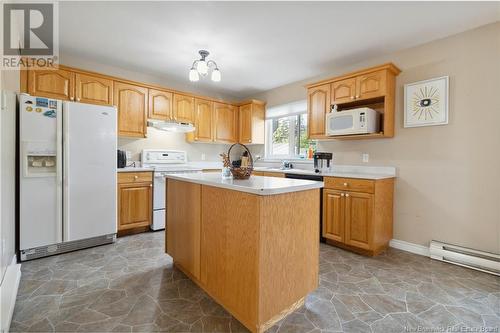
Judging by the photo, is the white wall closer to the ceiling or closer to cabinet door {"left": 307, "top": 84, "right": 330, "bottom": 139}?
the ceiling

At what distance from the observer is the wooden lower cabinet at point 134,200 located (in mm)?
3268

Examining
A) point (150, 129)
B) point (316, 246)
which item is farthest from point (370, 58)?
point (150, 129)

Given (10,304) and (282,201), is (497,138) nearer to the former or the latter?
(282,201)

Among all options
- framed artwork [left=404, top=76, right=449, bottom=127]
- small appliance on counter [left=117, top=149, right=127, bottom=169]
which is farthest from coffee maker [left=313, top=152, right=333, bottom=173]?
small appliance on counter [left=117, top=149, right=127, bottom=169]

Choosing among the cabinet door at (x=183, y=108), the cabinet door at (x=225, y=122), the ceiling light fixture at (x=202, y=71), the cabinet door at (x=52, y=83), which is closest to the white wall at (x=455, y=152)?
the ceiling light fixture at (x=202, y=71)

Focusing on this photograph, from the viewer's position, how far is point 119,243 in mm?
3055

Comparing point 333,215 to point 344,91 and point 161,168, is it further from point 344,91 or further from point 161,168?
point 161,168

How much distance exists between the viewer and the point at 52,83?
3000mm

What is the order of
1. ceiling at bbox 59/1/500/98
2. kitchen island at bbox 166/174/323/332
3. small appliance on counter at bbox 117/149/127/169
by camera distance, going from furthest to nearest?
small appliance on counter at bbox 117/149/127/169 → ceiling at bbox 59/1/500/98 → kitchen island at bbox 166/174/323/332

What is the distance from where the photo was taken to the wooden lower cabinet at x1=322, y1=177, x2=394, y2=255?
268cm

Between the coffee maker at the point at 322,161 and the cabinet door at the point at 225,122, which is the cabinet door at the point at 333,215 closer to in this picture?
the coffee maker at the point at 322,161

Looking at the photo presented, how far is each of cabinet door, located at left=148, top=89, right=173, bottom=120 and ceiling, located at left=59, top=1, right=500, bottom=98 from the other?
0.44m

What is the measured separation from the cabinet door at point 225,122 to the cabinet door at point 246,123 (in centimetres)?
14

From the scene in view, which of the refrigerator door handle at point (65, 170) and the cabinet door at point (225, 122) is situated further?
the cabinet door at point (225, 122)
